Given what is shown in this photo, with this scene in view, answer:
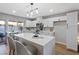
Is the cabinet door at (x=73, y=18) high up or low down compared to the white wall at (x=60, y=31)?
up

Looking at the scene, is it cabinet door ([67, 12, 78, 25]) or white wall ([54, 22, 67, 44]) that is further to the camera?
white wall ([54, 22, 67, 44])

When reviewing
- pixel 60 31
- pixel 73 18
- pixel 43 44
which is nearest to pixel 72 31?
pixel 73 18

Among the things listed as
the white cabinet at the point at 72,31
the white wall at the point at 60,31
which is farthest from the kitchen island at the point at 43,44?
the white wall at the point at 60,31

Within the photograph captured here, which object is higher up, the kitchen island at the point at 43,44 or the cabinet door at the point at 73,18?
the cabinet door at the point at 73,18

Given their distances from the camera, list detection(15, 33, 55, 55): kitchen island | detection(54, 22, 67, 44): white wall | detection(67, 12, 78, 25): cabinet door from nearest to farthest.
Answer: detection(15, 33, 55, 55): kitchen island, detection(67, 12, 78, 25): cabinet door, detection(54, 22, 67, 44): white wall

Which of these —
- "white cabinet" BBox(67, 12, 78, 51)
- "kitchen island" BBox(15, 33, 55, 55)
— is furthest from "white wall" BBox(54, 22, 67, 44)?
"kitchen island" BBox(15, 33, 55, 55)

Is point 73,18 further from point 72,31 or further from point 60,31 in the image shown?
point 60,31

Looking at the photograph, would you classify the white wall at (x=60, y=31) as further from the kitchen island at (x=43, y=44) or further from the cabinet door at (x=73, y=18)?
the kitchen island at (x=43, y=44)

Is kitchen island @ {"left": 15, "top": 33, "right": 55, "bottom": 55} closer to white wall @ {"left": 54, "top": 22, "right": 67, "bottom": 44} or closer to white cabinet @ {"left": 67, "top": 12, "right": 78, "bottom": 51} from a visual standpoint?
white cabinet @ {"left": 67, "top": 12, "right": 78, "bottom": 51}

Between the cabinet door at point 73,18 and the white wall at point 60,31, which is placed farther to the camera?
Answer: the white wall at point 60,31

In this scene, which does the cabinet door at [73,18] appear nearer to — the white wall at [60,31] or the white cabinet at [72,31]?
the white cabinet at [72,31]

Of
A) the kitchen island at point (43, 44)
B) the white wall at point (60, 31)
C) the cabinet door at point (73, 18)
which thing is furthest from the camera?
the white wall at point (60, 31)

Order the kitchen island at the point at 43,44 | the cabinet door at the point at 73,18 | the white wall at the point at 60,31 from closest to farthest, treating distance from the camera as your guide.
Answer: the kitchen island at the point at 43,44, the cabinet door at the point at 73,18, the white wall at the point at 60,31

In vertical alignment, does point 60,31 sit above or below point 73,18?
below
